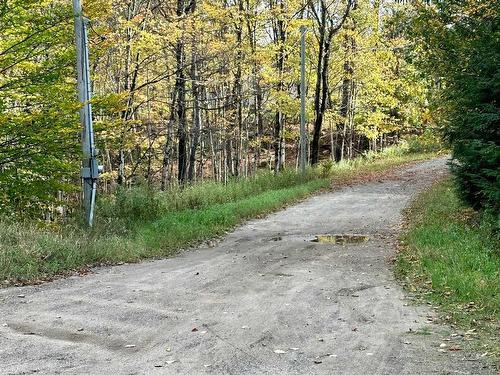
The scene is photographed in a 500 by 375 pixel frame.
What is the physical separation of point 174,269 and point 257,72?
17.0 meters

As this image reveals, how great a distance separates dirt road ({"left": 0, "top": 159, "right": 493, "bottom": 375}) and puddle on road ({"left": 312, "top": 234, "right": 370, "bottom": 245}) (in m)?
1.08

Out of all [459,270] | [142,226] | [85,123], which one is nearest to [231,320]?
[459,270]

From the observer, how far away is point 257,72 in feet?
80.5

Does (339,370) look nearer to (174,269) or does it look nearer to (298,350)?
(298,350)

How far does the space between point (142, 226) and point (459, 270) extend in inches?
289

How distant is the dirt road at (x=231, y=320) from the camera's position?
4.62 meters

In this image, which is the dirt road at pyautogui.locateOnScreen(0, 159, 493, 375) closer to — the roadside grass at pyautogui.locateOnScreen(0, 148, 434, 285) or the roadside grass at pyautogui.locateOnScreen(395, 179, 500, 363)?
the roadside grass at pyautogui.locateOnScreen(395, 179, 500, 363)

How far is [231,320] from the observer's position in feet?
19.6

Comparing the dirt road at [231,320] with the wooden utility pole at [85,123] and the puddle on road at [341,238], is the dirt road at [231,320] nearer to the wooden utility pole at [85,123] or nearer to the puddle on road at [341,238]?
the puddle on road at [341,238]

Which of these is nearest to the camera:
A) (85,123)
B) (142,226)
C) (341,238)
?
(85,123)

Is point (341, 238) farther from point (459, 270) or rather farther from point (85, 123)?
point (85, 123)

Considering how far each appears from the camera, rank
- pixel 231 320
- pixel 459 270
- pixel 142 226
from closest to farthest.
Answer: pixel 231 320 → pixel 459 270 → pixel 142 226

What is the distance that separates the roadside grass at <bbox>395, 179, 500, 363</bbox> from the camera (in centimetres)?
584

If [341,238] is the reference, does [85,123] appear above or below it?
above
